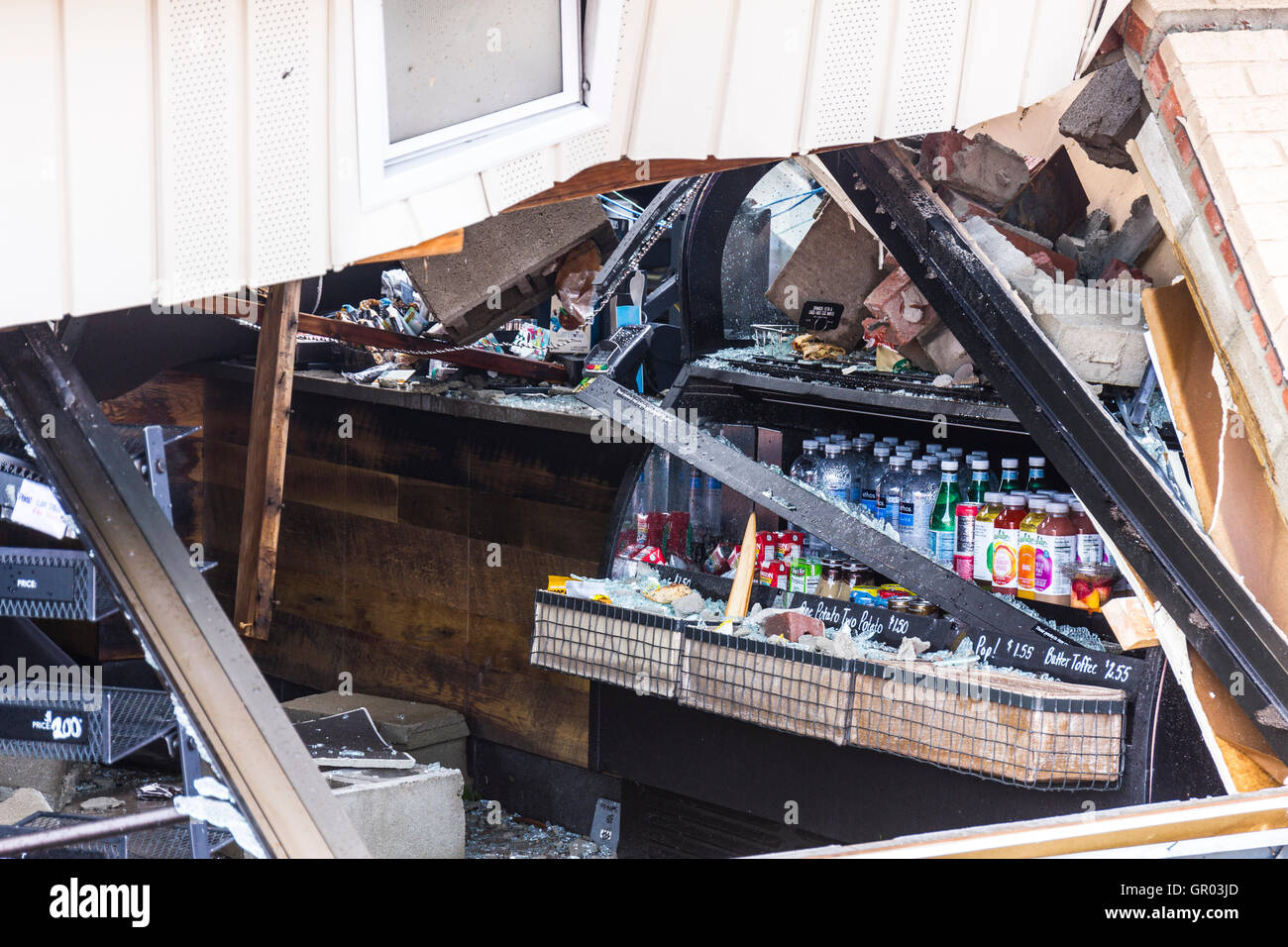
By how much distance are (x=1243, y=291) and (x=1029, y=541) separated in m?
0.89

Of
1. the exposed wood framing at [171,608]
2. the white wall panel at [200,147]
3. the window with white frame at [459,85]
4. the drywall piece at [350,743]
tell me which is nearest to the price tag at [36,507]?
the exposed wood framing at [171,608]

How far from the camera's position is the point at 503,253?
458 cm

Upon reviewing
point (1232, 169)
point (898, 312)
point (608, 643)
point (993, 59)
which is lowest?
point (608, 643)

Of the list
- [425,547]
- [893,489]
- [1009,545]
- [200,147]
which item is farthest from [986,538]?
[425,547]

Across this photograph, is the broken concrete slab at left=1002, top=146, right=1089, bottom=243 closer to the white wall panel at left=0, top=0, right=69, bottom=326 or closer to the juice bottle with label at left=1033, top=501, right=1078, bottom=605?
the juice bottle with label at left=1033, top=501, right=1078, bottom=605

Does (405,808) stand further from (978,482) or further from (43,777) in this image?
(978,482)

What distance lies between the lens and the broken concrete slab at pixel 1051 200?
4.09 meters

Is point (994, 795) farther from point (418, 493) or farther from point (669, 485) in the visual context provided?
point (418, 493)

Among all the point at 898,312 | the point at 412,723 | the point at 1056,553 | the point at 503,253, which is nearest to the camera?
the point at 1056,553

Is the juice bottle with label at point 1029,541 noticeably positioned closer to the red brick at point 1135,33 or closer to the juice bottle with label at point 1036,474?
the juice bottle with label at point 1036,474

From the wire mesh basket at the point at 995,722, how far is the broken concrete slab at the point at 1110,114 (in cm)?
151
